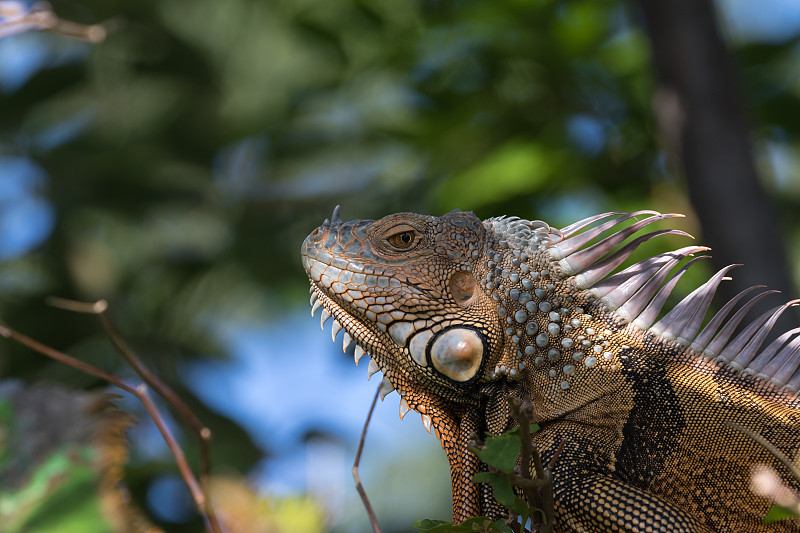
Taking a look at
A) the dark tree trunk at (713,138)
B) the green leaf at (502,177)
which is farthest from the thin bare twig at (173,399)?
the dark tree trunk at (713,138)

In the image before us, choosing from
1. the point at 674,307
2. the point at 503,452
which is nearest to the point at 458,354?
the point at 674,307

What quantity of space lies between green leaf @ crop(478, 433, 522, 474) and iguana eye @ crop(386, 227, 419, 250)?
1398mm

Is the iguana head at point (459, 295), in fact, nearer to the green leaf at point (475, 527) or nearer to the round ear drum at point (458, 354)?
the round ear drum at point (458, 354)

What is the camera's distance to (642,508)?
2582 mm

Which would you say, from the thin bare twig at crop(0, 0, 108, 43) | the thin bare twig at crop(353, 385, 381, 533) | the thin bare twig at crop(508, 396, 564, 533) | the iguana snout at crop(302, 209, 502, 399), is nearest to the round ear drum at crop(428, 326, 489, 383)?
the iguana snout at crop(302, 209, 502, 399)

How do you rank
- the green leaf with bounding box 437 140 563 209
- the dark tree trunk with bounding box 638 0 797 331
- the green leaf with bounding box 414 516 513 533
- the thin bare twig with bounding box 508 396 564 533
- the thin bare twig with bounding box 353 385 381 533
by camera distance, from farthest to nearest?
the dark tree trunk with bounding box 638 0 797 331 → the green leaf with bounding box 437 140 563 209 → the thin bare twig with bounding box 353 385 381 533 → the green leaf with bounding box 414 516 513 533 → the thin bare twig with bounding box 508 396 564 533

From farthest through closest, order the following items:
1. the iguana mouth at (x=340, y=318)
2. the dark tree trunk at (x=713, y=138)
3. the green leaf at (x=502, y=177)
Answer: the dark tree trunk at (x=713, y=138) → the green leaf at (x=502, y=177) → the iguana mouth at (x=340, y=318)

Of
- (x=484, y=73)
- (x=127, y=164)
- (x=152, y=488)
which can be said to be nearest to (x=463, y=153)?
(x=484, y=73)

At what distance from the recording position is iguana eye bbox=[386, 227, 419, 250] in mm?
3236

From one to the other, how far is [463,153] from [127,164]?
5017 mm

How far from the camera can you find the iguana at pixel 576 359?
8.96ft

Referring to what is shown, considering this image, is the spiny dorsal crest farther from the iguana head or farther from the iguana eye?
the iguana eye

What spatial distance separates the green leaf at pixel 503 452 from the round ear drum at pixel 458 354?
3.24ft

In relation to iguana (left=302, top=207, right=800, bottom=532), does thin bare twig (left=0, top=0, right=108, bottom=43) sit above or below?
above
